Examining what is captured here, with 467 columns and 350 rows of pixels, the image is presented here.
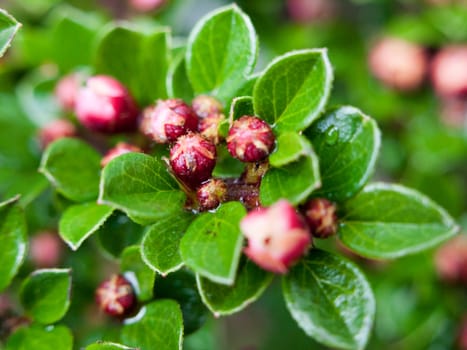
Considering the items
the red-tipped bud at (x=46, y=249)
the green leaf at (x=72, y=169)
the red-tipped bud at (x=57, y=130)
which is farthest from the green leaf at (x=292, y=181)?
the red-tipped bud at (x=46, y=249)

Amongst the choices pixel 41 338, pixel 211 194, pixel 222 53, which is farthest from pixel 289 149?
pixel 41 338

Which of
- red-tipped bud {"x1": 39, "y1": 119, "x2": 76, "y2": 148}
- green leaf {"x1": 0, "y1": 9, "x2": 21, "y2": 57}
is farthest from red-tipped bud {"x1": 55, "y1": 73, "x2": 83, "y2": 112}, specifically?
green leaf {"x1": 0, "y1": 9, "x2": 21, "y2": 57}

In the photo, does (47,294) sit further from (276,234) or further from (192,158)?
(276,234)

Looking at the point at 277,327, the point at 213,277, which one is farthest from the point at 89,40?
the point at 277,327

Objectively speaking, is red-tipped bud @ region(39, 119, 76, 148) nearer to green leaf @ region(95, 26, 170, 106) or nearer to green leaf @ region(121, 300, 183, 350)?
green leaf @ region(95, 26, 170, 106)

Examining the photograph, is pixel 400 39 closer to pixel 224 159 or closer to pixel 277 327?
pixel 277 327
